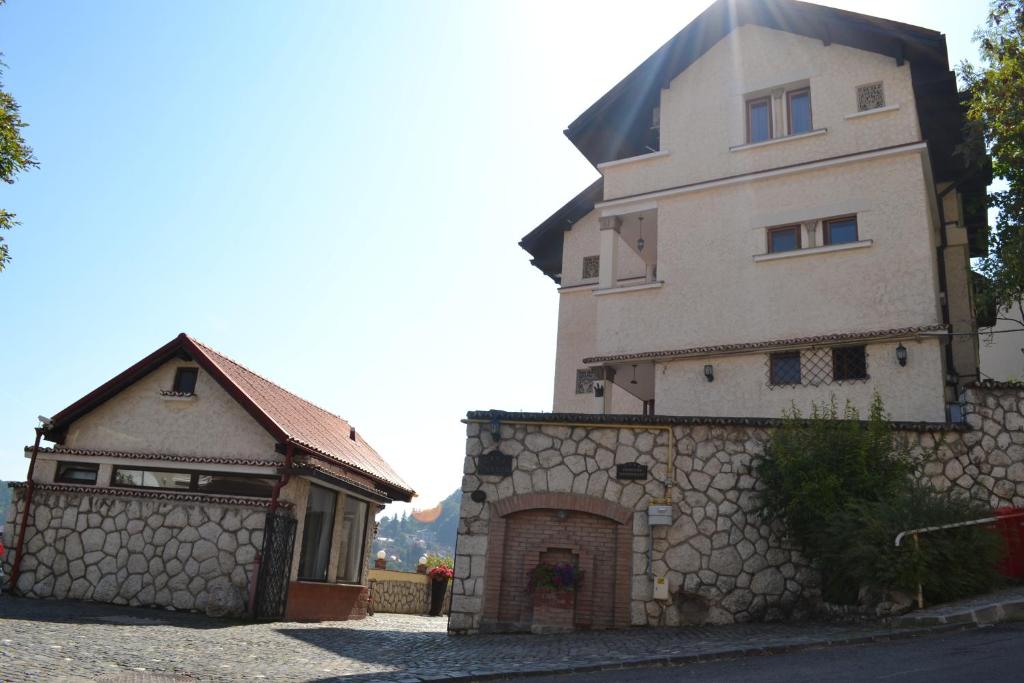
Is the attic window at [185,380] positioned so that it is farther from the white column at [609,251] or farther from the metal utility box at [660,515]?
the metal utility box at [660,515]

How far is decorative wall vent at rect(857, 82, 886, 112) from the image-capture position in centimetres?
1651

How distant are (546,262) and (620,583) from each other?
13.8 meters

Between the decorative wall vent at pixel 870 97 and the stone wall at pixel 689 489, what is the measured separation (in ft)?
22.2

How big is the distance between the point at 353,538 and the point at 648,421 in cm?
940

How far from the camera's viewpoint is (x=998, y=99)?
1540 cm

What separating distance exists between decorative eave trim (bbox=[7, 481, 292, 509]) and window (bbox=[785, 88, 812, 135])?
13.0m

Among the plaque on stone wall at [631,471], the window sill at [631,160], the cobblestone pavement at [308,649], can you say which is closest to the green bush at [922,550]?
the cobblestone pavement at [308,649]

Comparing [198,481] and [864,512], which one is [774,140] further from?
[198,481]

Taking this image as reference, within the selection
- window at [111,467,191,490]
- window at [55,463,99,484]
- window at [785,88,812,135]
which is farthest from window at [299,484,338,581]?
window at [785,88,812,135]

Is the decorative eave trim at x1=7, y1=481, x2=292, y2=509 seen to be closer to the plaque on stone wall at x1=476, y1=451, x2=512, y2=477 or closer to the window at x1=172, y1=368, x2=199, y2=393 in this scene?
the window at x1=172, y1=368, x2=199, y2=393

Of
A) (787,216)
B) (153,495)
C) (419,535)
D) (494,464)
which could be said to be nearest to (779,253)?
(787,216)

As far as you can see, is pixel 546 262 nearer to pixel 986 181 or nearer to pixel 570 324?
pixel 570 324

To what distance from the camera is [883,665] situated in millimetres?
7590

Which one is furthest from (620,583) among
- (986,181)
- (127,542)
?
(986,181)
